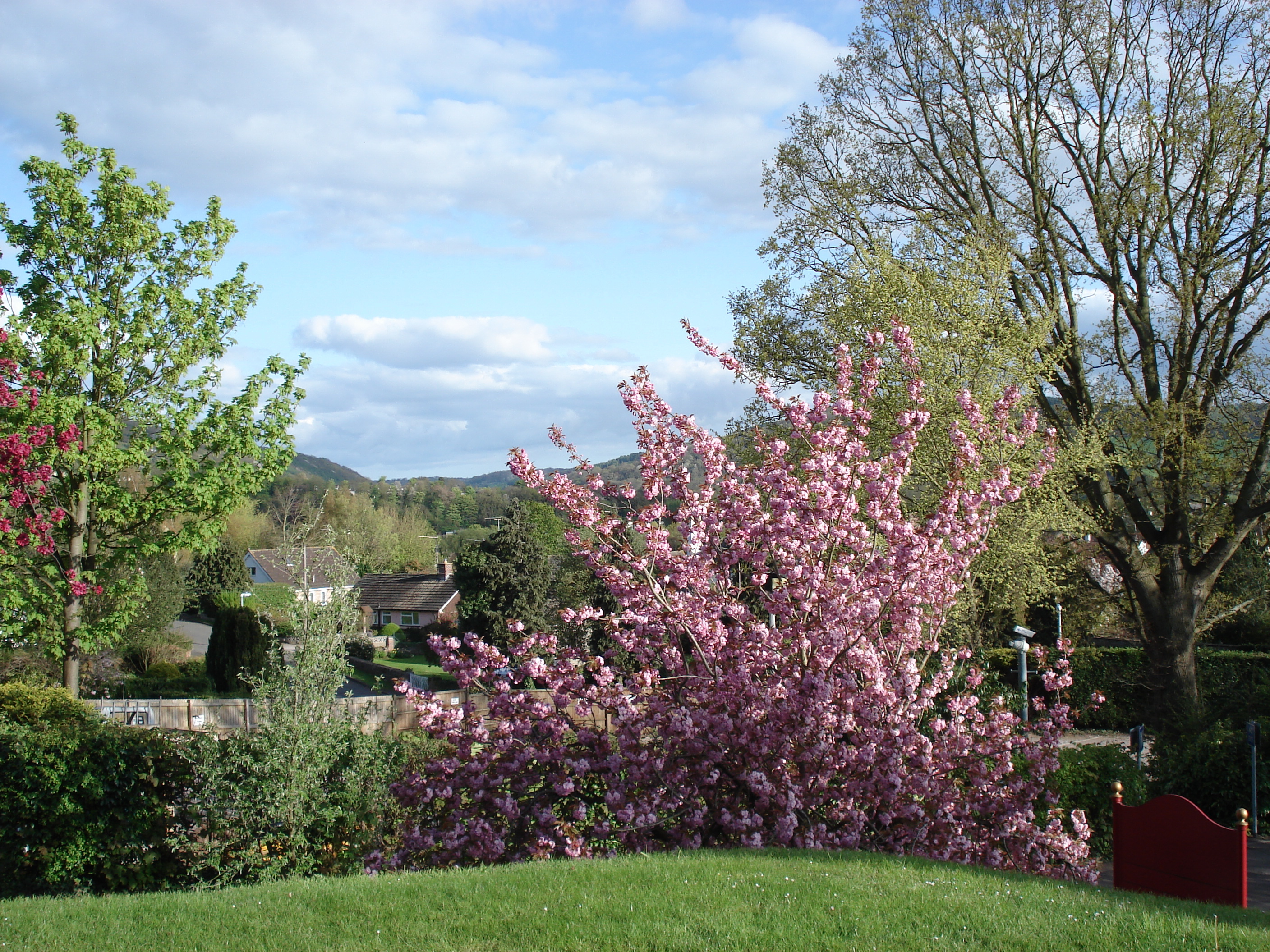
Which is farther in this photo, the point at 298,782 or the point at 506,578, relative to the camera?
the point at 506,578

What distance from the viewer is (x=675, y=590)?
7.28m

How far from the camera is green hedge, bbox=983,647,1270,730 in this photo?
19.5 meters

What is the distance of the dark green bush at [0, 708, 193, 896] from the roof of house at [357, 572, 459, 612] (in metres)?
41.1

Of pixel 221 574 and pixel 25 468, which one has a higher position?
pixel 25 468

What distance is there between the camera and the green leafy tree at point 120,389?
12695 mm

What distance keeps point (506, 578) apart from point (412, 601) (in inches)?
867

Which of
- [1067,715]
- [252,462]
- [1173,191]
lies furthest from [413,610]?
[1067,715]

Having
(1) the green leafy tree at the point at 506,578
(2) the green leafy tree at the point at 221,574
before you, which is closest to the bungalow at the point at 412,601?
(2) the green leafy tree at the point at 221,574

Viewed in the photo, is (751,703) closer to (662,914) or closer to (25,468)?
(662,914)

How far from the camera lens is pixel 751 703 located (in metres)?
6.65

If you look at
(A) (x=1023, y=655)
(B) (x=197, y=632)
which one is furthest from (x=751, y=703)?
(B) (x=197, y=632)

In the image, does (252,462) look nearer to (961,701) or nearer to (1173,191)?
(961,701)

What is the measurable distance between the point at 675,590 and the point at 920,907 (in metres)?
3.07

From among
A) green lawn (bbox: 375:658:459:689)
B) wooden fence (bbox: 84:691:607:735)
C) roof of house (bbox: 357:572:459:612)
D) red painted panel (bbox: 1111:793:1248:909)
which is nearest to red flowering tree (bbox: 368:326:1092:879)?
red painted panel (bbox: 1111:793:1248:909)
